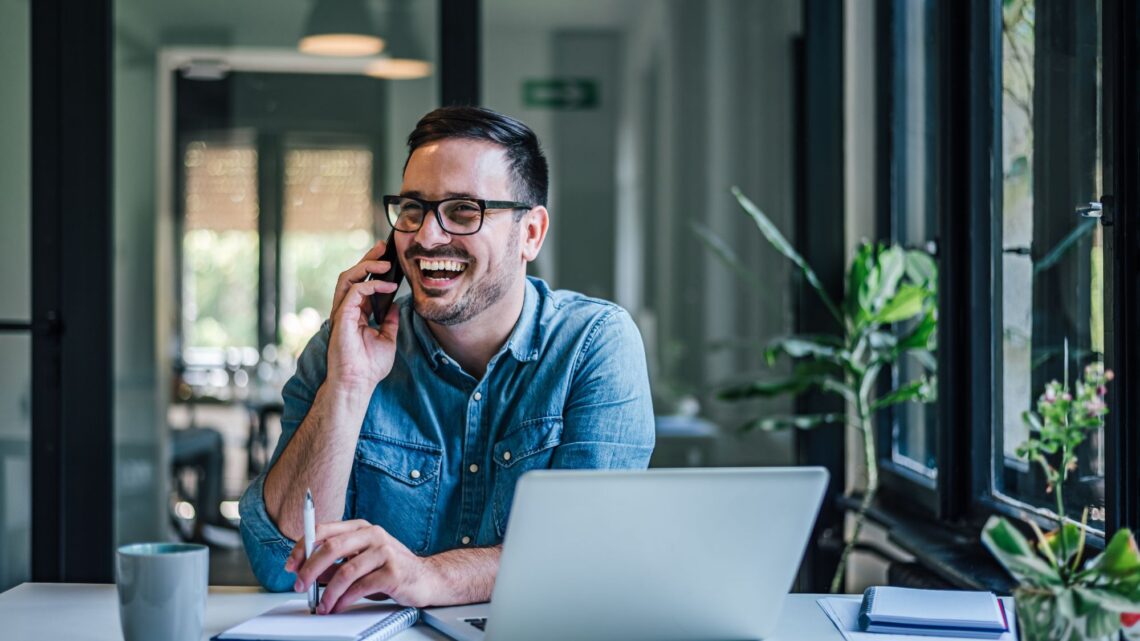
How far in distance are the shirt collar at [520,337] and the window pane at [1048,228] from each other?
97 centimetres

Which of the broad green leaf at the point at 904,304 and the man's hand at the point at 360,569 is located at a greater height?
the broad green leaf at the point at 904,304

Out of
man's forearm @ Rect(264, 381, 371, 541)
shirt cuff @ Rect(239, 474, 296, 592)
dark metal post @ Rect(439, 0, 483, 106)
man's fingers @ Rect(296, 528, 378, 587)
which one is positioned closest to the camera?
man's fingers @ Rect(296, 528, 378, 587)

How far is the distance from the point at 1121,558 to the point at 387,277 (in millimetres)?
1344

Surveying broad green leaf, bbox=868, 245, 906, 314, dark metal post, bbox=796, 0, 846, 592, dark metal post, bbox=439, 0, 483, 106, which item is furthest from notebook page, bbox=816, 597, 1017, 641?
dark metal post, bbox=439, 0, 483, 106

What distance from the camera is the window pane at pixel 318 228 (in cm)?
346

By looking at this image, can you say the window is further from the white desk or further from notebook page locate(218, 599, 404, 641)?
notebook page locate(218, 599, 404, 641)

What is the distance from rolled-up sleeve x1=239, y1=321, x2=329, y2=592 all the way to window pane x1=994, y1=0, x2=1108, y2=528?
1347mm

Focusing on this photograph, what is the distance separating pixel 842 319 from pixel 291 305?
1.61 m

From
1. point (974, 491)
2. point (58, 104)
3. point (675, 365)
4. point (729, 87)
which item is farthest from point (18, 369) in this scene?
point (974, 491)

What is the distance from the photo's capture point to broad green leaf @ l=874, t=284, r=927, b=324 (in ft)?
9.72

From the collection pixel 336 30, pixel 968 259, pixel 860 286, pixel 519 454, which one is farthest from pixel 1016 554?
pixel 336 30

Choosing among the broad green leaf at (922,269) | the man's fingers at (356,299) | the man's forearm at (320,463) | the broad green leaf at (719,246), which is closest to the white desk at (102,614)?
the man's forearm at (320,463)

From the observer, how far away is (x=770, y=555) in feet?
4.18

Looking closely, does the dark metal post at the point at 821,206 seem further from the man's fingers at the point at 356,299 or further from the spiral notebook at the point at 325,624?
the spiral notebook at the point at 325,624
